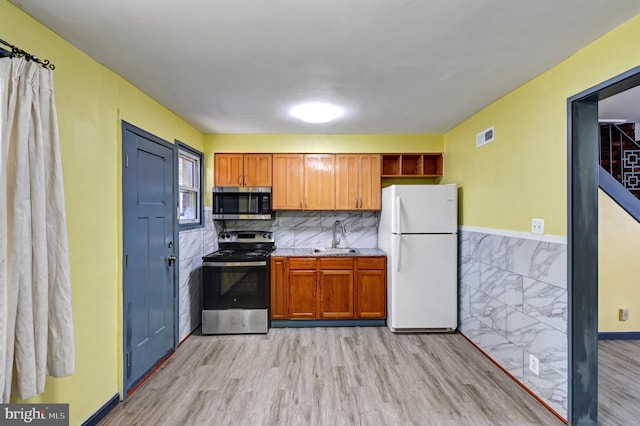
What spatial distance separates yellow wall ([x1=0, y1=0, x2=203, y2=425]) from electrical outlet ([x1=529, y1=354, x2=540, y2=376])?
309 centimetres

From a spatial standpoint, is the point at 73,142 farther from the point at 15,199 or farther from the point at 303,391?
the point at 303,391

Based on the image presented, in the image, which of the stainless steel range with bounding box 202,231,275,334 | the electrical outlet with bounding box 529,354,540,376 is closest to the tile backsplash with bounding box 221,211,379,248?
the stainless steel range with bounding box 202,231,275,334

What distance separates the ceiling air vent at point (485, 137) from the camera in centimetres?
283

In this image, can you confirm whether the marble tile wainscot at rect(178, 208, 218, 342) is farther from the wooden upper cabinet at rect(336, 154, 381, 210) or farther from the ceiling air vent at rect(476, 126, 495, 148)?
the ceiling air vent at rect(476, 126, 495, 148)

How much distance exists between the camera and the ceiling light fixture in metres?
2.81

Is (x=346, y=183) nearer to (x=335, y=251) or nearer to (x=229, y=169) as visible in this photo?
(x=335, y=251)

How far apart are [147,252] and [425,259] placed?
2.81 metres

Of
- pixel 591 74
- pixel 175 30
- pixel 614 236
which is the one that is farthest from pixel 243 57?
pixel 614 236

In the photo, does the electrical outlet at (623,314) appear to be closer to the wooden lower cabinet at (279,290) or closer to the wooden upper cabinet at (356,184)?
the wooden upper cabinet at (356,184)

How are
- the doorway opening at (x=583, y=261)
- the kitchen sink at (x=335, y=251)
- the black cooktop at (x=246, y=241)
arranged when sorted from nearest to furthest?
the doorway opening at (x=583, y=261) → the kitchen sink at (x=335, y=251) → the black cooktop at (x=246, y=241)

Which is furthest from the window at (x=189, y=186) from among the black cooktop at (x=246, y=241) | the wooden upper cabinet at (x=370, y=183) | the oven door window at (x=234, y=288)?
the wooden upper cabinet at (x=370, y=183)

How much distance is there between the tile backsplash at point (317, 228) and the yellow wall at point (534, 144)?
4.57ft

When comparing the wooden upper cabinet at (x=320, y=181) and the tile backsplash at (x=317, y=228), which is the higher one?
the wooden upper cabinet at (x=320, y=181)

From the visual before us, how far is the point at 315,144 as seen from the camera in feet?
12.7
